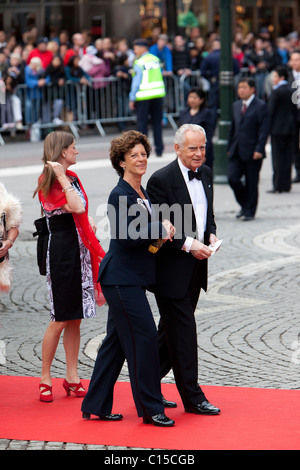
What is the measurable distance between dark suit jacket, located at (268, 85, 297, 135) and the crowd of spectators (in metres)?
6.06

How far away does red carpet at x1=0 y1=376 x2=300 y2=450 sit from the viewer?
5.71 metres

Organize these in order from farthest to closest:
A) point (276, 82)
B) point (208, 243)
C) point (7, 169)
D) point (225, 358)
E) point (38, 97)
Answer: point (38, 97) → point (7, 169) → point (276, 82) → point (225, 358) → point (208, 243)

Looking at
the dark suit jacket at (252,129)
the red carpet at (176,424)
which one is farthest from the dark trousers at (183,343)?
the dark suit jacket at (252,129)

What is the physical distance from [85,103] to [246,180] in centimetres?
874

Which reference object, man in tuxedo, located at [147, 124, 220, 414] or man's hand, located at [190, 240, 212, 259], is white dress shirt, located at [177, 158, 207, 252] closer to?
man in tuxedo, located at [147, 124, 220, 414]

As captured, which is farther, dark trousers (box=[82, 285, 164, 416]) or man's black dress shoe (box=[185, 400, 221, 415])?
man's black dress shoe (box=[185, 400, 221, 415])

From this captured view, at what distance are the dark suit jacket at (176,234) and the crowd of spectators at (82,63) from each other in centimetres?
1414

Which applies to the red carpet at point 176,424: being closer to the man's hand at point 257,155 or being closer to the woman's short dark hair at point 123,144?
the woman's short dark hair at point 123,144

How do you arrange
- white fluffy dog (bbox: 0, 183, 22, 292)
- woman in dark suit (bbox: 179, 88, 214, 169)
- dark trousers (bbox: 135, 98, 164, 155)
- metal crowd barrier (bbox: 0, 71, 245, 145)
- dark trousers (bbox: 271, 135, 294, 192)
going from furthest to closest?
metal crowd barrier (bbox: 0, 71, 245, 145) → dark trousers (bbox: 135, 98, 164, 155) → dark trousers (bbox: 271, 135, 294, 192) → woman in dark suit (bbox: 179, 88, 214, 169) → white fluffy dog (bbox: 0, 183, 22, 292)

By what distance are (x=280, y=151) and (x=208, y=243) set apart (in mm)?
9733

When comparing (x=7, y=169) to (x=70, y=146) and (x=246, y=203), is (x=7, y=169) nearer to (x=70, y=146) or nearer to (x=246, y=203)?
(x=246, y=203)

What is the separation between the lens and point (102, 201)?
14.4 m

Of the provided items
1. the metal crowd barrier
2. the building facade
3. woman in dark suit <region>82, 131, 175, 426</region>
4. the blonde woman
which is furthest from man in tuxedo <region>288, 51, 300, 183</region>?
woman in dark suit <region>82, 131, 175, 426</region>

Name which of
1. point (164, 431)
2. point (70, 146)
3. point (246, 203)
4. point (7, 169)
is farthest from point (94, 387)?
point (7, 169)
